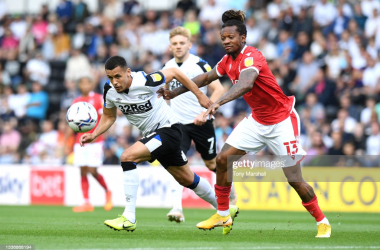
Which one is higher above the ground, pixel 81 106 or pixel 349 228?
pixel 81 106

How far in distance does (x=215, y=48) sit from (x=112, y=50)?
13.0ft

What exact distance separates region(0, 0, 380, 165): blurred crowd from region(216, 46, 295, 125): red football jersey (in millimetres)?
6135

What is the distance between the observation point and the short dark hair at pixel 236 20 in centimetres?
731

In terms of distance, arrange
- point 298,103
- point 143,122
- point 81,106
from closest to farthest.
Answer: point 143,122 → point 81,106 → point 298,103

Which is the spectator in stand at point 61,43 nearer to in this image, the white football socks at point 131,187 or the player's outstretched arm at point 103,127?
the player's outstretched arm at point 103,127

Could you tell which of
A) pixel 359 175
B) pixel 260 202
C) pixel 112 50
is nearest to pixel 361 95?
pixel 359 175

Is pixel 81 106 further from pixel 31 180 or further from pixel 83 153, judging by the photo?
pixel 31 180

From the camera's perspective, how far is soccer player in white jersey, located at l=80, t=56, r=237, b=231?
753cm

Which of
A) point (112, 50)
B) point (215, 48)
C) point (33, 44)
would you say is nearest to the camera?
point (215, 48)

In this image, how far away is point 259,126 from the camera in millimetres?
7484

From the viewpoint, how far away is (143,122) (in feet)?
26.2

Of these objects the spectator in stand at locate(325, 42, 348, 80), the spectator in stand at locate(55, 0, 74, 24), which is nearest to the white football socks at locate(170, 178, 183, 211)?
the spectator in stand at locate(325, 42, 348, 80)

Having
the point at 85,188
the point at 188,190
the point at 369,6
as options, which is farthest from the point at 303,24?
the point at 85,188

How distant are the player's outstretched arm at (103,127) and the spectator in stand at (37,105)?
1168 centimetres
